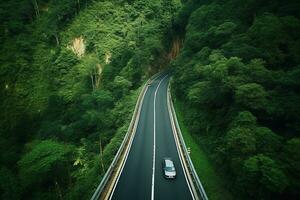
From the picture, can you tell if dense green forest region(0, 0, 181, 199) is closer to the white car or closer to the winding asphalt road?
the winding asphalt road

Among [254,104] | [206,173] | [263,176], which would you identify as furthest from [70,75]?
[263,176]

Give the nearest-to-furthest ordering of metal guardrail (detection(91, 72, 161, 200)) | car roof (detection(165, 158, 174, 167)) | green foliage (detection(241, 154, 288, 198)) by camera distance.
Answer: green foliage (detection(241, 154, 288, 198)) → metal guardrail (detection(91, 72, 161, 200)) → car roof (detection(165, 158, 174, 167))

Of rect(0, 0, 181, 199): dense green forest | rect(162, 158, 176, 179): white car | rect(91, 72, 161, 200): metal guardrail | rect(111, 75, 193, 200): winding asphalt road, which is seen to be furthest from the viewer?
rect(0, 0, 181, 199): dense green forest

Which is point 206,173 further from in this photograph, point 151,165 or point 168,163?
point 151,165

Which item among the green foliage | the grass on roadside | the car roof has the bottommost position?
the grass on roadside

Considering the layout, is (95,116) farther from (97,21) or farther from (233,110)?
(97,21)

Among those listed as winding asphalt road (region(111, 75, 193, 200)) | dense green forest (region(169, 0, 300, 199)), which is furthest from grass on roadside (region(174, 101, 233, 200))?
winding asphalt road (region(111, 75, 193, 200))

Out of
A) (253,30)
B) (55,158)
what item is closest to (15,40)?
(55,158)
